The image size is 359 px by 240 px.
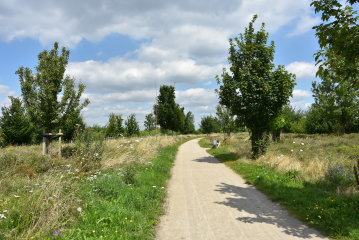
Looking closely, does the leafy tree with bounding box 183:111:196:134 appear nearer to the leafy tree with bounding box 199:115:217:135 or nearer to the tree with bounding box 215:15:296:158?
the leafy tree with bounding box 199:115:217:135

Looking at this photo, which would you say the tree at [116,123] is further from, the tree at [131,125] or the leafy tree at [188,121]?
the leafy tree at [188,121]

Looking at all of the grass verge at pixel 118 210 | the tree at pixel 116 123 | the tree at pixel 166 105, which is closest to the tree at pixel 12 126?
the tree at pixel 116 123

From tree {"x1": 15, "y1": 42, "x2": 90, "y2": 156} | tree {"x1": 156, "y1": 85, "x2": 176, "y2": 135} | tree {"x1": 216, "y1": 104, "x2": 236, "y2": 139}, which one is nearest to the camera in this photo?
tree {"x1": 15, "y1": 42, "x2": 90, "y2": 156}

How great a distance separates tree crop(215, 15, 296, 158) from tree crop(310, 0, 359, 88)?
6.60 m

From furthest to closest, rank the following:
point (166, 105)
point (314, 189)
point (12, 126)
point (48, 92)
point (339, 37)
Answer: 1. point (166, 105)
2. point (12, 126)
3. point (48, 92)
4. point (314, 189)
5. point (339, 37)

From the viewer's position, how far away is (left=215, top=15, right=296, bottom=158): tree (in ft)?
37.4

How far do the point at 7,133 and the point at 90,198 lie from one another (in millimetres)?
26184

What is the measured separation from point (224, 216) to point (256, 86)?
8632 millimetres

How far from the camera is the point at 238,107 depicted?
40.2 ft

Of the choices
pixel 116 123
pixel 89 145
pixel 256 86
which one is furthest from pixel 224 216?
pixel 116 123

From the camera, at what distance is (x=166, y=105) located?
1183 inches

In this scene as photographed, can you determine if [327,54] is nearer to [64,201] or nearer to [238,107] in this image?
[64,201]

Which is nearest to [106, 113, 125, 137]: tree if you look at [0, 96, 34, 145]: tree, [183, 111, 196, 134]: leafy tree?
[0, 96, 34, 145]: tree

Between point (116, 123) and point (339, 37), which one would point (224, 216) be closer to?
point (339, 37)
